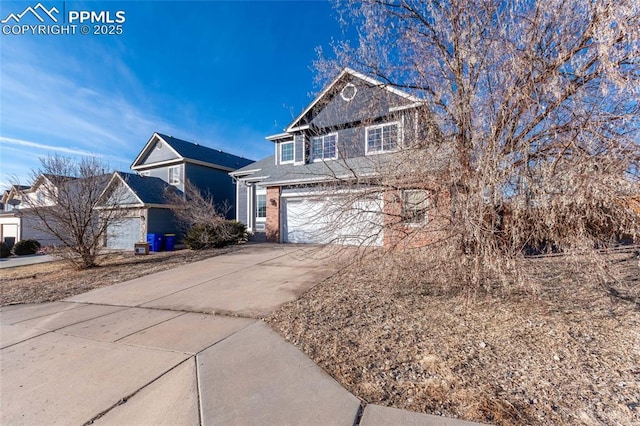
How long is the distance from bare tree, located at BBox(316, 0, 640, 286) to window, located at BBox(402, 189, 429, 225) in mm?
24

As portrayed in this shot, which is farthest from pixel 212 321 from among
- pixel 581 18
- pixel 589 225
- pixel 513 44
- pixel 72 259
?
pixel 72 259

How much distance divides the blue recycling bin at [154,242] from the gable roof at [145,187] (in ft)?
7.05

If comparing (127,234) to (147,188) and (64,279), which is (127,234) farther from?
(64,279)

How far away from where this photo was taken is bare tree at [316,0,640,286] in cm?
329

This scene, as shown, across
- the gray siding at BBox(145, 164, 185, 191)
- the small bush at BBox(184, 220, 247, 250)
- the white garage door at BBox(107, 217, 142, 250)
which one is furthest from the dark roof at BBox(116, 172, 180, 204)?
the small bush at BBox(184, 220, 247, 250)

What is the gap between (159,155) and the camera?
19.5 metres

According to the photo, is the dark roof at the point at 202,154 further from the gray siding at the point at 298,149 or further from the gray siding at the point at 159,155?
the gray siding at the point at 298,149

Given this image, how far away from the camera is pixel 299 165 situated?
1363 cm

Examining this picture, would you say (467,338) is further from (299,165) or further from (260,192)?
(260,192)

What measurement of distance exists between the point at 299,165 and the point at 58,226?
948cm

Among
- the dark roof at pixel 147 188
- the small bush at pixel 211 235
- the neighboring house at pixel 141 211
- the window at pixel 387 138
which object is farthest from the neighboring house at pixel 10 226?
the window at pixel 387 138

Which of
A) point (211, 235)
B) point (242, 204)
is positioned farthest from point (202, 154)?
point (211, 235)

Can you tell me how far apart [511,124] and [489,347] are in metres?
3.05

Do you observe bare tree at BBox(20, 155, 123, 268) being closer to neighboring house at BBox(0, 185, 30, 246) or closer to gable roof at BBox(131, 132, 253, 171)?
gable roof at BBox(131, 132, 253, 171)
